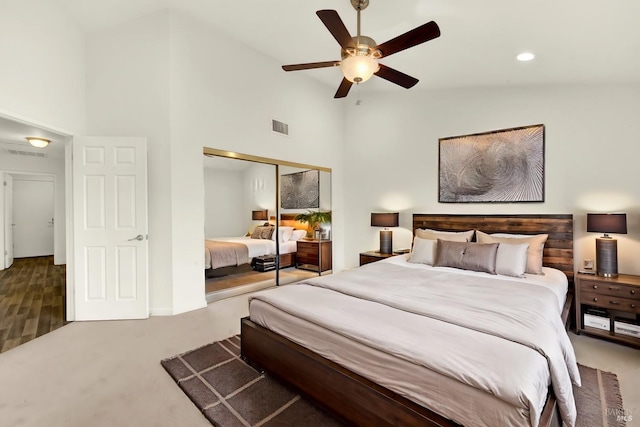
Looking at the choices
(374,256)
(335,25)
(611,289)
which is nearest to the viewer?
(335,25)

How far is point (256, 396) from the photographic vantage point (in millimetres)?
2053

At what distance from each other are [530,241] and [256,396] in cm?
327

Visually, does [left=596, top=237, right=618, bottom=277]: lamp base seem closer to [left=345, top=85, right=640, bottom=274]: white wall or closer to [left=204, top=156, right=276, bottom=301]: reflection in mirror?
[left=345, top=85, right=640, bottom=274]: white wall

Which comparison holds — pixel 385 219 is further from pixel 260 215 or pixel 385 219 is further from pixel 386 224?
pixel 260 215

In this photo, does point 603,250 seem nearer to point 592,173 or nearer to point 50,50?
point 592,173

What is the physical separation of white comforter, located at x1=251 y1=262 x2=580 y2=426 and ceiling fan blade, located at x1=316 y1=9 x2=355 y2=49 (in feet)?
6.44

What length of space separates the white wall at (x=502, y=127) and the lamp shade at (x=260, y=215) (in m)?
1.65

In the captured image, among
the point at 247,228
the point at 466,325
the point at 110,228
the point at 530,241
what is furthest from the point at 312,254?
the point at 466,325

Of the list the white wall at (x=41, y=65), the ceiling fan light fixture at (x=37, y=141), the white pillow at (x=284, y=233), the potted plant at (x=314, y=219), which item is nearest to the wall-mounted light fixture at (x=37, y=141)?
the ceiling fan light fixture at (x=37, y=141)

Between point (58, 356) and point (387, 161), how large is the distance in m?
4.72

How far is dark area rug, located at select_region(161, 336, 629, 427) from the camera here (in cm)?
183

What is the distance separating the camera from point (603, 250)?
123 inches

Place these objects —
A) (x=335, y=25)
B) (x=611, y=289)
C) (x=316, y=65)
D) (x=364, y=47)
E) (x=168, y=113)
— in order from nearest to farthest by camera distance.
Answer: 1. (x=335, y=25)
2. (x=364, y=47)
3. (x=316, y=65)
4. (x=611, y=289)
5. (x=168, y=113)

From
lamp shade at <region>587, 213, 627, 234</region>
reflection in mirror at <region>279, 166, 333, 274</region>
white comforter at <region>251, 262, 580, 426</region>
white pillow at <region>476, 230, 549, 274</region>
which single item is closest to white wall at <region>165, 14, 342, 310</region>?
reflection in mirror at <region>279, 166, 333, 274</region>
